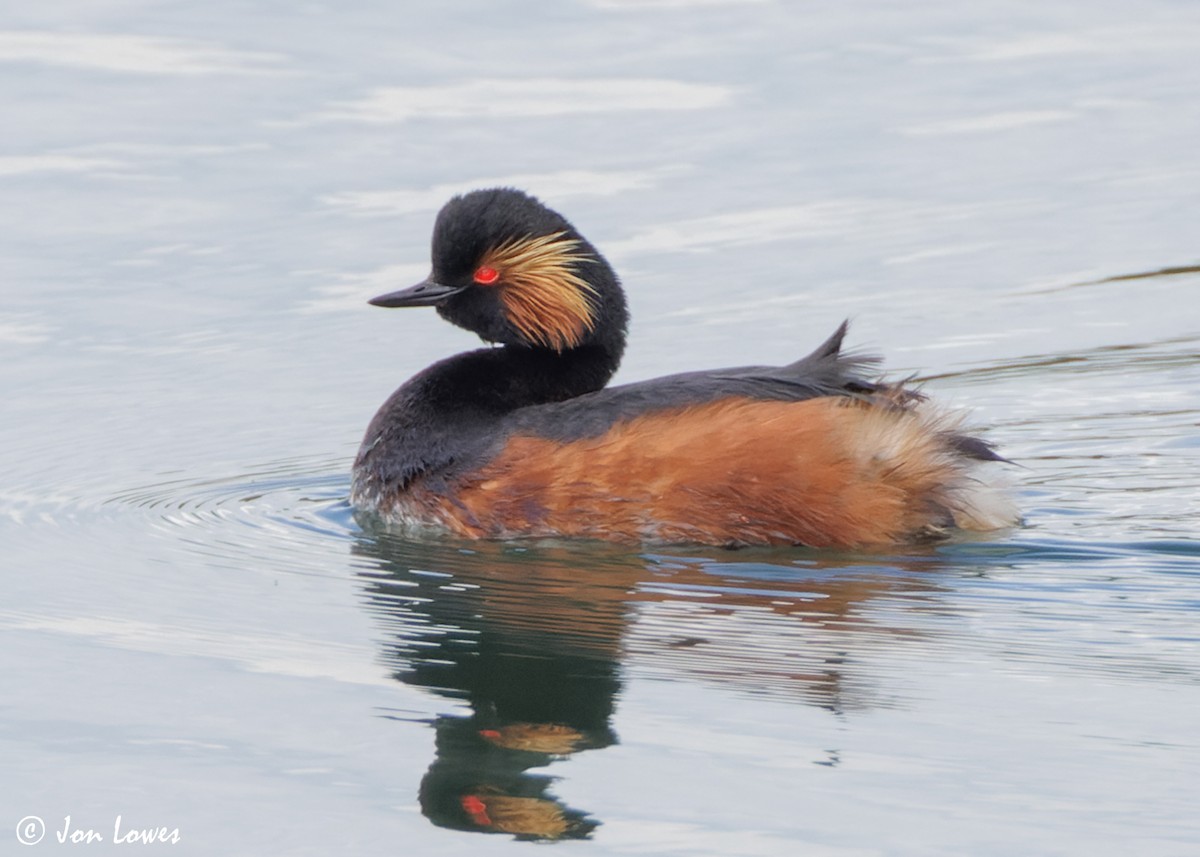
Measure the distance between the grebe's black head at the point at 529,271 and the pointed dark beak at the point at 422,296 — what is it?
0.05ft

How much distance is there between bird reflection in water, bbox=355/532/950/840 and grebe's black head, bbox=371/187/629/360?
1.08m

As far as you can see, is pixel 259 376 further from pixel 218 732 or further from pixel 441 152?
pixel 218 732

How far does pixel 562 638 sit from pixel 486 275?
8.09 ft

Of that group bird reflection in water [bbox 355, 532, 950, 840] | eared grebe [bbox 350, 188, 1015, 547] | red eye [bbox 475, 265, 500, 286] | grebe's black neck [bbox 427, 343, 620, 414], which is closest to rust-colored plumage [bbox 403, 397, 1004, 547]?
eared grebe [bbox 350, 188, 1015, 547]

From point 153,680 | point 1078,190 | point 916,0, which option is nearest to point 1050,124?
point 1078,190

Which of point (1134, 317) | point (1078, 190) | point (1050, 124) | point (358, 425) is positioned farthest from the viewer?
point (1050, 124)

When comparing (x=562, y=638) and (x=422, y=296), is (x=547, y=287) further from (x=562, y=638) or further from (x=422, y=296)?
(x=562, y=638)

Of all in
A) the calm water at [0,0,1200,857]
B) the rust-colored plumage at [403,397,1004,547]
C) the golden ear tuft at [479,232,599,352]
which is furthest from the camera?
the golden ear tuft at [479,232,599,352]

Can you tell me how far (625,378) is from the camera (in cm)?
1040

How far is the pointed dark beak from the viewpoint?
28.7 ft

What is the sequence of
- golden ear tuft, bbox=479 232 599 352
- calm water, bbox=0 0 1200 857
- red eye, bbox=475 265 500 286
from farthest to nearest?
red eye, bbox=475 265 500 286 < golden ear tuft, bbox=479 232 599 352 < calm water, bbox=0 0 1200 857

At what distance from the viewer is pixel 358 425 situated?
9.94 metres

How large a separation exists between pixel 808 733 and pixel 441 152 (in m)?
8.25

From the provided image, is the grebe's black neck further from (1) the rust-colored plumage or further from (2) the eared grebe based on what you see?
(1) the rust-colored plumage
